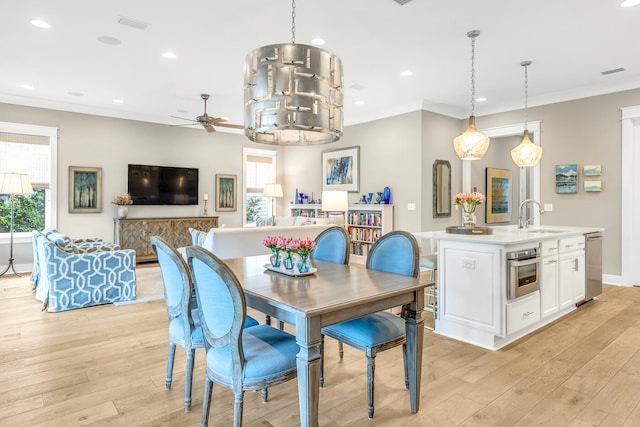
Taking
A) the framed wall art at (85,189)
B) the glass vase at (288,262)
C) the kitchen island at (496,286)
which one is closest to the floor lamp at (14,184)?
the framed wall art at (85,189)

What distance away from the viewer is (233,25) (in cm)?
371

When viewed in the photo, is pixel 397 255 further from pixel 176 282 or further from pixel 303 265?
pixel 176 282

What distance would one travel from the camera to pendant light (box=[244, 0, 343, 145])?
1.71 m

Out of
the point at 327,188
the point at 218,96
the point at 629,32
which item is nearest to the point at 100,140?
the point at 218,96

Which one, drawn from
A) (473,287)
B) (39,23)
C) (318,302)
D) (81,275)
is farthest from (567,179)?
(39,23)

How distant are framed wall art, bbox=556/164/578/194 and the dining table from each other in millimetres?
4855

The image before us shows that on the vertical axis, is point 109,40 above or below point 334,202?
above

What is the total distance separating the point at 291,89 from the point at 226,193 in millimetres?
7023

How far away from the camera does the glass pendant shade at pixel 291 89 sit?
1715 mm

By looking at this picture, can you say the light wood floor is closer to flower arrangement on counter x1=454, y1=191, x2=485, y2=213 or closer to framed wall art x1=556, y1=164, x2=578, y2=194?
flower arrangement on counter x1=454, y1=191, x2=485, y2=213

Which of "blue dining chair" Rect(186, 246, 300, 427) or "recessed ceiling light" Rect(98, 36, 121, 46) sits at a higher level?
"recessed ceiling light" Rect(98, 36, 121, 46)

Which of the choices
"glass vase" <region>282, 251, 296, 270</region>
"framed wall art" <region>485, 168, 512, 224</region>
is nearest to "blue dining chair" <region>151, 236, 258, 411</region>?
"glass vase" <region>282, 251, 296, 270</region>

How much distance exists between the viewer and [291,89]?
172 centimetres

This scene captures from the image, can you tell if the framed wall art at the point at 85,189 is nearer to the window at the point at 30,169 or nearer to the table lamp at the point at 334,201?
the window at the point at 30,169
